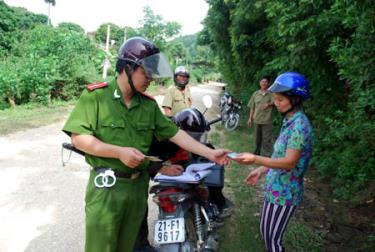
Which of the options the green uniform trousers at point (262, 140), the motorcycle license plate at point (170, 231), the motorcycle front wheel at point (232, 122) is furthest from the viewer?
the motorcycle front wheel at point (232, 122)

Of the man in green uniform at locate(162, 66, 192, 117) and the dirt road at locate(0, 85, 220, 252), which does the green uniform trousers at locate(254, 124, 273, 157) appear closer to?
the man in green uniform at locate(162, 66, 192, 117)

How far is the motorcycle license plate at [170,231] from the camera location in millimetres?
2584

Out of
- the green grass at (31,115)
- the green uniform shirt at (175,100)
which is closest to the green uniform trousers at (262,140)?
the green uniform shirt at (175,100)

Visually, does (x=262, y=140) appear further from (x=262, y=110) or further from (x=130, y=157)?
(x=130, y=157)

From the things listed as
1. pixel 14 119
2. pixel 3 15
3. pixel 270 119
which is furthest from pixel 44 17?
pixel 270 119

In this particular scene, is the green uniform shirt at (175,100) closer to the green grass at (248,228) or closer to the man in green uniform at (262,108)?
the green grass at (248,228)

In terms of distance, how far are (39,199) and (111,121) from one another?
3274mm

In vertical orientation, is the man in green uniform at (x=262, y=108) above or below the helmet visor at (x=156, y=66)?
below

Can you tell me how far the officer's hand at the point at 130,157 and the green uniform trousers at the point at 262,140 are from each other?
617 cm

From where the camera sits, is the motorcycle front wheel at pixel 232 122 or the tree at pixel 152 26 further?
the tree at pixel 152 26

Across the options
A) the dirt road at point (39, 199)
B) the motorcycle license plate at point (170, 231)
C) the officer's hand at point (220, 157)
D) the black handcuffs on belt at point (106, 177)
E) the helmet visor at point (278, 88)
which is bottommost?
the dirt road at point (39, 199)

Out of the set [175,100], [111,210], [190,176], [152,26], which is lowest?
[111,210]

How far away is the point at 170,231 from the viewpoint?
2.62m

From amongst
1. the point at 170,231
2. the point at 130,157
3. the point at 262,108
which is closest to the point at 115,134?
the point at 130,157
